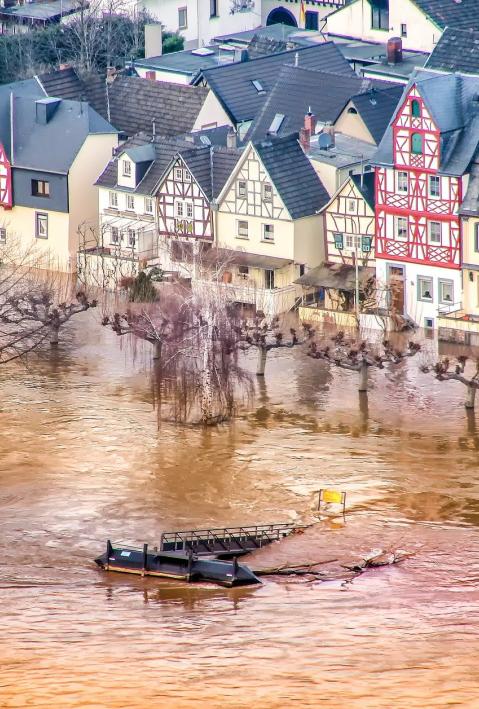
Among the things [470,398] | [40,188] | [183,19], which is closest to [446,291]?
[470,398]

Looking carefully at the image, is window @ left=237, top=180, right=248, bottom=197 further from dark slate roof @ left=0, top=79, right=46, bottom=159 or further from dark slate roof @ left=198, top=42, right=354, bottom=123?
dark slate roof @ left=0, top=79, right=46, bottom=159

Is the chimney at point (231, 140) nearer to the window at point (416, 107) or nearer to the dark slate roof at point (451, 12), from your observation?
the window at point (416, 107)

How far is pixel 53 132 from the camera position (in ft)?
368

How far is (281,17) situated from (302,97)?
123ft

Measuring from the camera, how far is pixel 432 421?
87.4 meters

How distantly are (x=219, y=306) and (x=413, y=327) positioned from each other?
11.8 m

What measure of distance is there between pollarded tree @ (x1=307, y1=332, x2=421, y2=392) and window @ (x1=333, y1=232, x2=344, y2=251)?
9.87 metres

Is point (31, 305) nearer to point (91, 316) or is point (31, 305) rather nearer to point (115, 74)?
point (91, 316)

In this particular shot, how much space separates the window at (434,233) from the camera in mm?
98750

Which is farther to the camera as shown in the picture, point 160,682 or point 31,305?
point 31,305

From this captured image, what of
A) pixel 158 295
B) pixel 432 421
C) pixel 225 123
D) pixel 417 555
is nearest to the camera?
pixel 417 555

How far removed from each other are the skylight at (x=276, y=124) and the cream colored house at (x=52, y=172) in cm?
884

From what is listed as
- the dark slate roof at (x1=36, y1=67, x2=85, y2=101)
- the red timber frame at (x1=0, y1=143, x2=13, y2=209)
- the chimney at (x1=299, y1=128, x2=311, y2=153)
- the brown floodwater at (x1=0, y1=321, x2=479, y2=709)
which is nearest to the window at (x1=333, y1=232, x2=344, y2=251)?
the chimney at (x1=299, y1=128, x2=311, y2=153)

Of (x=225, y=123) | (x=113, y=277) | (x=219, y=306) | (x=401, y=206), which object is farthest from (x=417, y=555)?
(x=225, y=123)
